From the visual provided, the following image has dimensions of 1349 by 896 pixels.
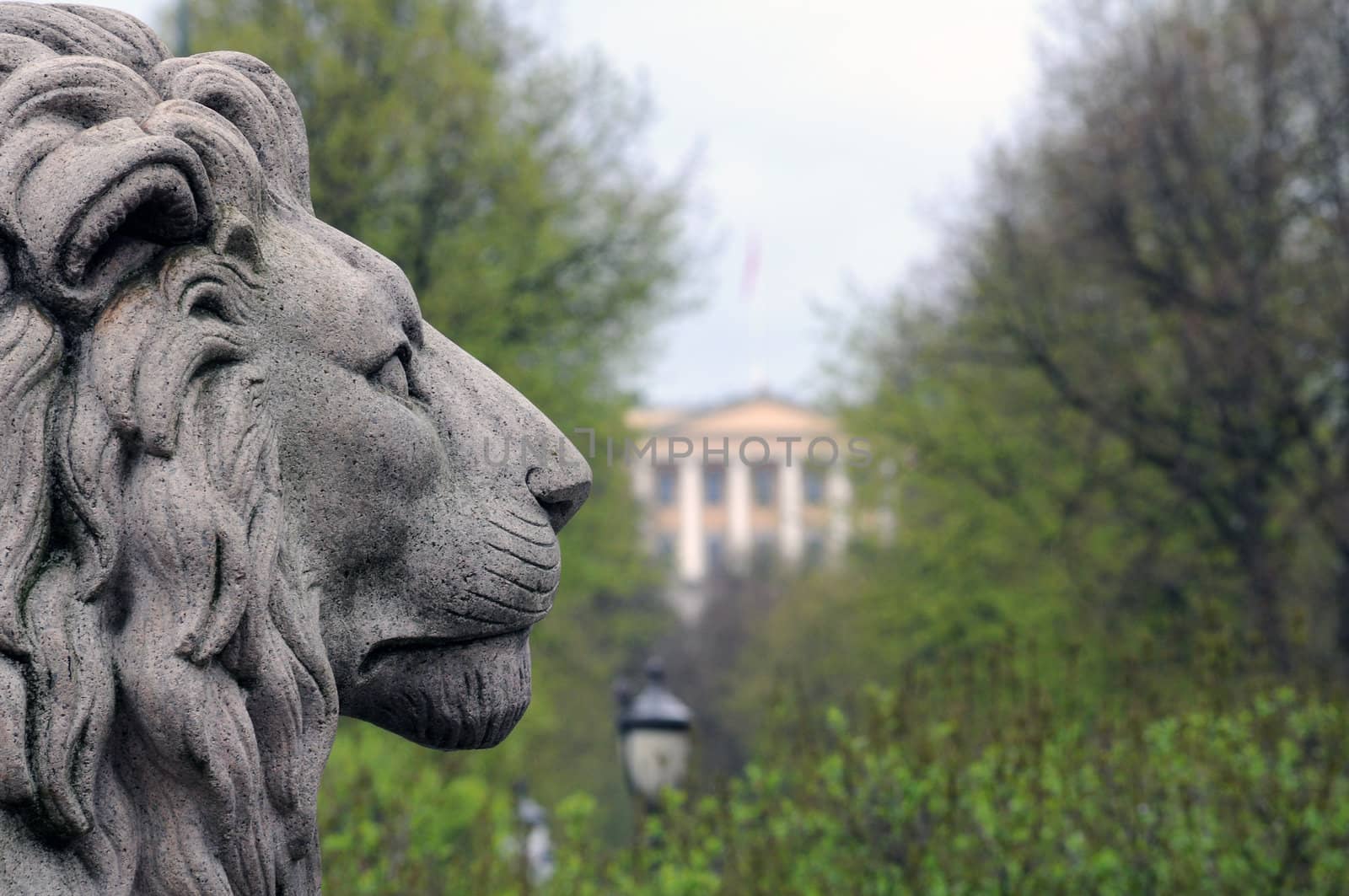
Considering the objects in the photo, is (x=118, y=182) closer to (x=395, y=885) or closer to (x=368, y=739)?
(x=395, y=885)

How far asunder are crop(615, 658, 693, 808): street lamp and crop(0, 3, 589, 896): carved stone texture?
21.3ft

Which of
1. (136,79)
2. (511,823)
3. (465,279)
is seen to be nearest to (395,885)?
(511,823)

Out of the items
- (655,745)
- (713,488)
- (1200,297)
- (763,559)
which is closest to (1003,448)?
(1200,297)

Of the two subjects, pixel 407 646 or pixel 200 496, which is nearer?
pixel 200 496

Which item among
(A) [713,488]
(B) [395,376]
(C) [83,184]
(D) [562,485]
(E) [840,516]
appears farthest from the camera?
(A) [713,488]

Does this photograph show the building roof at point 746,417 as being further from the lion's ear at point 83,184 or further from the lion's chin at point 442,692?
the lion's ear at point 83,184

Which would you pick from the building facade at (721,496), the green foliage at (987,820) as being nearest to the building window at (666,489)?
the building facade at (721,496)

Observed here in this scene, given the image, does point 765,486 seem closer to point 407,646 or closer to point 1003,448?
point 1003,448

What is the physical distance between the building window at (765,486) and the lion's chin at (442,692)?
6994 cm

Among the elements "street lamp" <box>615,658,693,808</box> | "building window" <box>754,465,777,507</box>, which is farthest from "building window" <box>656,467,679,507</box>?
"street lamp" <box>615,658,693,808</box>

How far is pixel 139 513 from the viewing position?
1897mm

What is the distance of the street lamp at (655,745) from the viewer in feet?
28.5

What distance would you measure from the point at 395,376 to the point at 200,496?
0.39 m

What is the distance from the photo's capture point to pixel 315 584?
2.12 meters
